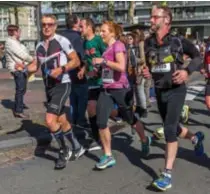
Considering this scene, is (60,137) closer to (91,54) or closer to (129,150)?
(129,150)

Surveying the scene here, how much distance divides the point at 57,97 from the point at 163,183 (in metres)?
1.70

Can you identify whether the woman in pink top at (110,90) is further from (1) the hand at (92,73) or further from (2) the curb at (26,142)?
(2) the curb at (26,142)

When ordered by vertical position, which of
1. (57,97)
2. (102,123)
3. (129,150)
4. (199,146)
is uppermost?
(57,97)

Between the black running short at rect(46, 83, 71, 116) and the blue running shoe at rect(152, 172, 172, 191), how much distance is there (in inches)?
59.9

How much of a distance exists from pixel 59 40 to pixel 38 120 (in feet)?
9.70

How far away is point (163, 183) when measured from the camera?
14.7ft

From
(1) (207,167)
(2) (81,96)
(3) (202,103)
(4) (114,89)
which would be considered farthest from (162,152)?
(3) (202,103)

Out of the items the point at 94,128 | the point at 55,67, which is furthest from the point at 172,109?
the point at 94,128

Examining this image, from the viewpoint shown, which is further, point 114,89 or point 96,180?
point 114,89

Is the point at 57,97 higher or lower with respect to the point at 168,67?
lower

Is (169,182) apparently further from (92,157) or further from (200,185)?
(92,157)

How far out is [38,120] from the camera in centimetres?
797

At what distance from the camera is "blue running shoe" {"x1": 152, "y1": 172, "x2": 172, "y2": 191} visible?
4453 millimetres

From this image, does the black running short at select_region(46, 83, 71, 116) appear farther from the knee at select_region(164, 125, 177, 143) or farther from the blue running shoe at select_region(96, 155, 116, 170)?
the knee at select_region(164, 125, 177, 143)
